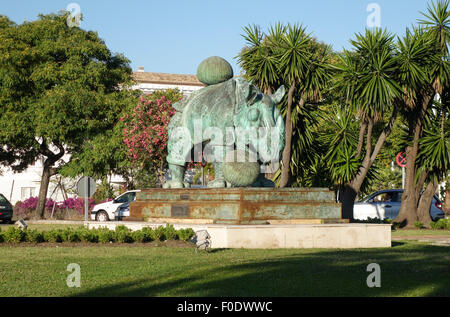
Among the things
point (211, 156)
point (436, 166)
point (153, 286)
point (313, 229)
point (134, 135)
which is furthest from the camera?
point (134, 135)

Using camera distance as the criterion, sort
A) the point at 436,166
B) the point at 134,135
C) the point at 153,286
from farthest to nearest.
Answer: the point at 134,135, the point at 436,166, the point at 153,286

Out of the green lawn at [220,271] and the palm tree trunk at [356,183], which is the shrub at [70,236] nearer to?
the green lawn at [220,271]

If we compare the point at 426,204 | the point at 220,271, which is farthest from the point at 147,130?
the point at 220,271

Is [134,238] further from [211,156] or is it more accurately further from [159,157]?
[159,157]

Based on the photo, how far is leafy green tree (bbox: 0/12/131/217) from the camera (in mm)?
30891

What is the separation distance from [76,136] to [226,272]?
23672 millimetres

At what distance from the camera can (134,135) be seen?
Answer: 30.1 meters

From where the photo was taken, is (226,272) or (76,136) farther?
(76,136)

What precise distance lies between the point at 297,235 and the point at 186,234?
2.19 meters

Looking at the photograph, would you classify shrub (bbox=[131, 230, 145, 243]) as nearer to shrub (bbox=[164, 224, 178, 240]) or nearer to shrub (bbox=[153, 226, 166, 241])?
shrub (bbox=[153, 226, 166, 241])

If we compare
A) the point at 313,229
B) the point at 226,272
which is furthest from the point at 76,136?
the point at 226,272

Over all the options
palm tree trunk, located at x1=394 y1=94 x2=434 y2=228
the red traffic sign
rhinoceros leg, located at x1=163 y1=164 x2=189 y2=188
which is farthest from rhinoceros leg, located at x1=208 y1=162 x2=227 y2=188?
the red traffic sign

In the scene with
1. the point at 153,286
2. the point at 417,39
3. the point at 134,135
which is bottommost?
the point at 153,286

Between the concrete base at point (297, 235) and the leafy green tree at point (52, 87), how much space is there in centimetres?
1745
